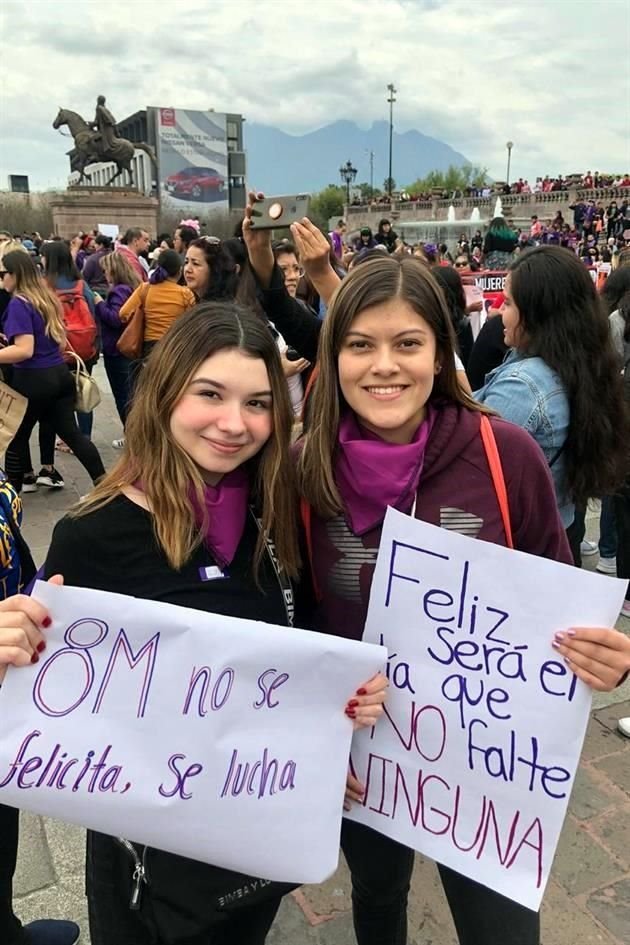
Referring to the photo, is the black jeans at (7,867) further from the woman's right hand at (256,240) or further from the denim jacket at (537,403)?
the denim jacket at (537,403)

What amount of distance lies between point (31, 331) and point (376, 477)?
4.33 meters

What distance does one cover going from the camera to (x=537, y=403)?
247 centimetres

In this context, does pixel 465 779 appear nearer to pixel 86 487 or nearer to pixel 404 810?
pixel 404 810

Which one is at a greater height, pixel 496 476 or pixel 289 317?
pixel 289 317

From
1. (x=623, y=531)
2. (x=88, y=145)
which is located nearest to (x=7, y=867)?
(x=623, y=531)

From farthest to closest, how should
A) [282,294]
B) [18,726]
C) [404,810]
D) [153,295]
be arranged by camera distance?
1. [153,295]
2. [282,294]
3. [404,810]
4. [18,726]

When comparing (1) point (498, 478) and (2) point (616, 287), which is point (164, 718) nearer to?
(1) point (498, 478)

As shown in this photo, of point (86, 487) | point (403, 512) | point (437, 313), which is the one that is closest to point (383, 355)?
point (437, 313)

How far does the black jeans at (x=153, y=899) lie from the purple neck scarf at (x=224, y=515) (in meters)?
0.60

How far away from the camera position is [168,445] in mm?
1486

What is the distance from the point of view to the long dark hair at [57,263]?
19.7 feet

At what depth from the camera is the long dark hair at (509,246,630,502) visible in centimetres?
252

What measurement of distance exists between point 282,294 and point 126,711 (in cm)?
169

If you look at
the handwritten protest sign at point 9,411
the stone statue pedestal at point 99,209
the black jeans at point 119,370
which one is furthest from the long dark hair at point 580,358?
the stone statue pedestal at point 99,209
